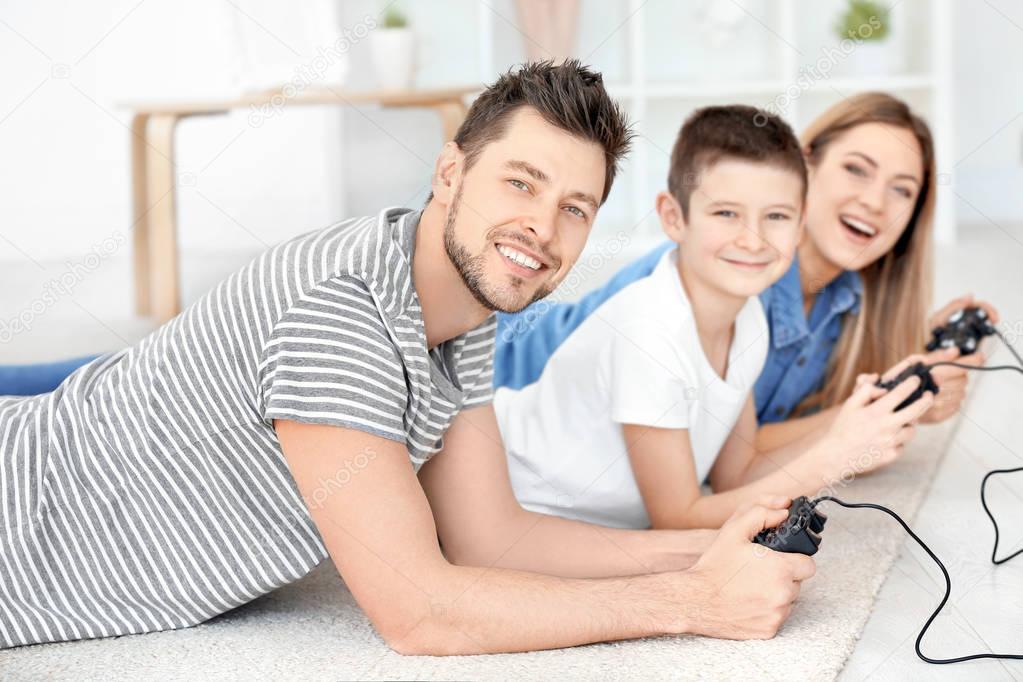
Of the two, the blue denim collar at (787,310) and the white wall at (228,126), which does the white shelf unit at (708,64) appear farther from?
the blue denim collar at (787,310)

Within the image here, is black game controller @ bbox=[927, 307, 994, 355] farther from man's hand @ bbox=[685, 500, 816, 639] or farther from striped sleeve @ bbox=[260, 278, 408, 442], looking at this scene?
striped sleeve @ bbox=[260, 278, 408, 442]

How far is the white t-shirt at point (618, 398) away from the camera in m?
1.29

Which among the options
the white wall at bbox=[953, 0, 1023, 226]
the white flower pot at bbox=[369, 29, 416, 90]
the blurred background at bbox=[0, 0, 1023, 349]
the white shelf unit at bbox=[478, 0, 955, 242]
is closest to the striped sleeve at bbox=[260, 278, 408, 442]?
the white flower pot at bbox=[369, 29, 416, 90]

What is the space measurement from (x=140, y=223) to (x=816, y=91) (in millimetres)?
2402

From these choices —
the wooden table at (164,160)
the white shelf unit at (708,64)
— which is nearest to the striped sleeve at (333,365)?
the wooden table at (164,160)

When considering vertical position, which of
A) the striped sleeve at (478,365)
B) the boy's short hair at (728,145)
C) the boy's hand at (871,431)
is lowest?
the boy's hand at (871,431)

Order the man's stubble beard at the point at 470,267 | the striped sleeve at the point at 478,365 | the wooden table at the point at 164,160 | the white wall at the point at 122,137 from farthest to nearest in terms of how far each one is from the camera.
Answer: the white wall at the point at 122,137 → the wooden table at the point at 164,160 → the striped sleeve at the point at 478,365 → the man's stubble beard at the point at 470,267

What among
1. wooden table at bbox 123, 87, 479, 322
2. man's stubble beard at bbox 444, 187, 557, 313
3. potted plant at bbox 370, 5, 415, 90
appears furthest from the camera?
potted plant at bbox 370, 5, 415, 90

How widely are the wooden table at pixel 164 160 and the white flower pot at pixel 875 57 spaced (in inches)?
67.0

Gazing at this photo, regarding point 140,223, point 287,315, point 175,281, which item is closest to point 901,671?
point 287,315

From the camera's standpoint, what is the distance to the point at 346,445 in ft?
3.08

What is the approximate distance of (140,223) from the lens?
107 inches

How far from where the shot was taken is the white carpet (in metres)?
0.98

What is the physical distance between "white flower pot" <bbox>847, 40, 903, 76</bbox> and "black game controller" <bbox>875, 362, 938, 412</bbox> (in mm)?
2690
